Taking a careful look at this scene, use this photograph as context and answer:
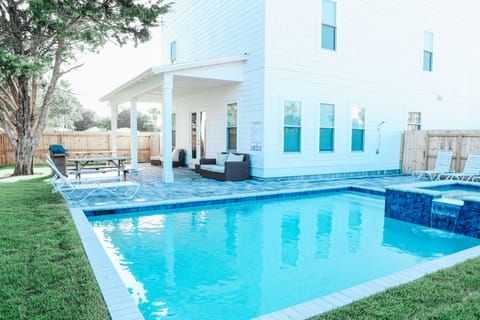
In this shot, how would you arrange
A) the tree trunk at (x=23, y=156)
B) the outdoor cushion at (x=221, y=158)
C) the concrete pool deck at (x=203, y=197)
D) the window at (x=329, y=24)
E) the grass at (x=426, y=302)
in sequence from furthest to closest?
1. the tree trunk at (x=23, y=156)
2. the outdoor cushion at (x=221, y=158)
3. the window at (x=329, y=24)
4. the concrete pool deck at (x=203, y=197)
5. the grass at (x=426, y=302)

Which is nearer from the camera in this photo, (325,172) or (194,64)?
(194,64)

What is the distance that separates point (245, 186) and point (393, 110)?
7570mm

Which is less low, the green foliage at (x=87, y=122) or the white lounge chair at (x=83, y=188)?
the green foliage at (x=87, y=122)

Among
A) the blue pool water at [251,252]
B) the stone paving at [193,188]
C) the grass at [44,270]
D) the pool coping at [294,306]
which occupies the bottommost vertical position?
the blue pool water at [251,252]

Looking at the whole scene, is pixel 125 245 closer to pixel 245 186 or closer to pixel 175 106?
pixel 245 186

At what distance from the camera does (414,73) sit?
1408 centimetres

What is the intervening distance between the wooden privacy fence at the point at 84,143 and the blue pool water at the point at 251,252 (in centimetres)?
1212

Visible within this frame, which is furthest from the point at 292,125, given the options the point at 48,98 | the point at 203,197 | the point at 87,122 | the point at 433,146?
the point at 87,122

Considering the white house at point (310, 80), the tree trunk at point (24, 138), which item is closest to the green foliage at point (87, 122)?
the white house at point (310, 80)

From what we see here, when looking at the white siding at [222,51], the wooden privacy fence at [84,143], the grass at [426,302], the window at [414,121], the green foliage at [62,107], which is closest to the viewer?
the grass at [426,302]

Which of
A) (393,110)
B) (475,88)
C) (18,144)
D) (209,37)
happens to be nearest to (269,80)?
(209,37)

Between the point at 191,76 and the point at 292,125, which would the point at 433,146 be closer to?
the point at 292,125

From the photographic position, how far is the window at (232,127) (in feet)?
38.1

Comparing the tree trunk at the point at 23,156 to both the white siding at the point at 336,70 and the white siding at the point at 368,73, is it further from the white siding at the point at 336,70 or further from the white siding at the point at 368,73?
the white siding at the point at 368,73
